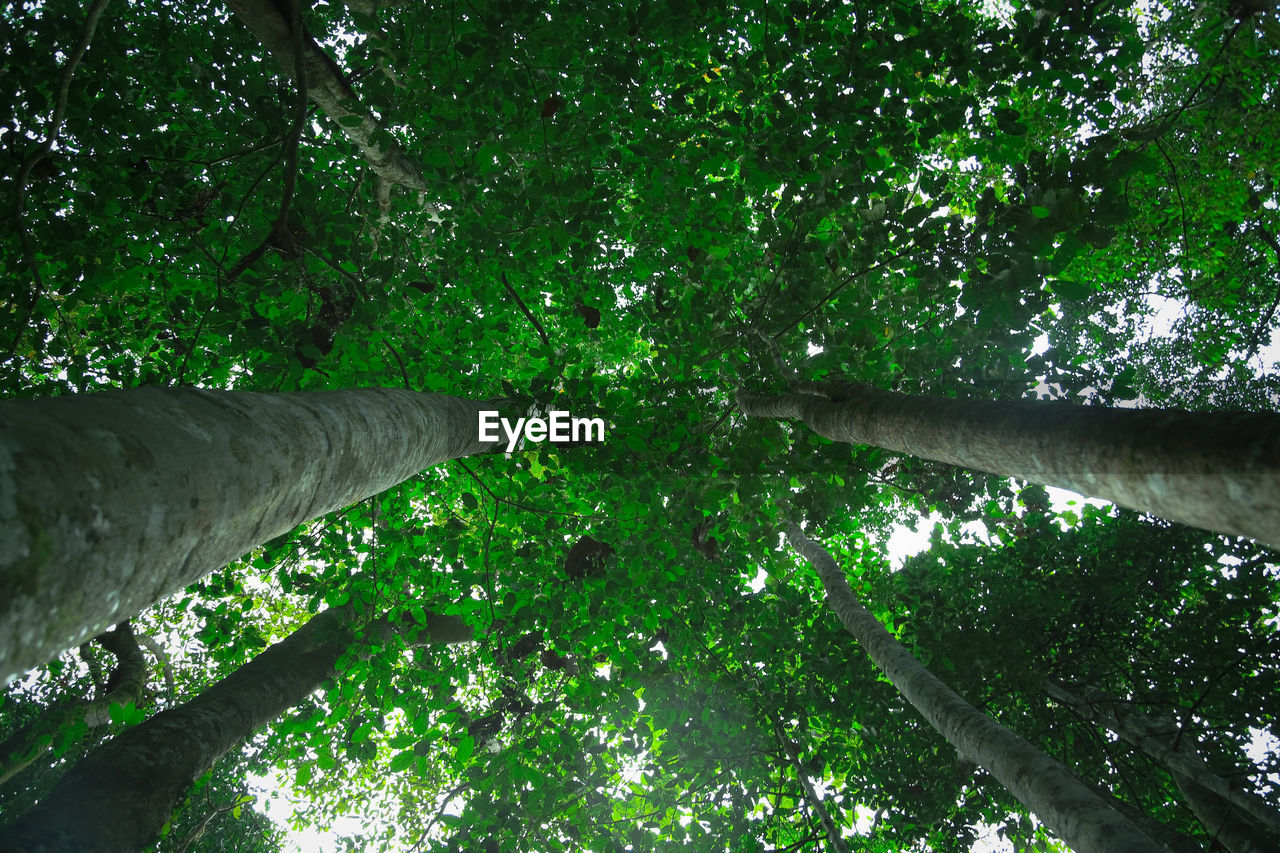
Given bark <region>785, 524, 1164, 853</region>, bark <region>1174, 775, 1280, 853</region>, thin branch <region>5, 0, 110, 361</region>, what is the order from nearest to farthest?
thin branch <region>5, 0, 110, 361</region> → bark <region>785, 524, 1164, 853</region> → bark <region>1174, 775, 1280, 853</region>

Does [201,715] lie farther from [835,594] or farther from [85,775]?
[835,594]

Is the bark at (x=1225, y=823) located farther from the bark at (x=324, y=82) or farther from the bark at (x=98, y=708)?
the bark at (x=98, y=708)

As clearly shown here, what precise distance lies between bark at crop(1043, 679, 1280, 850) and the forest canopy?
0.14ft

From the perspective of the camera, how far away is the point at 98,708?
610 centimetres

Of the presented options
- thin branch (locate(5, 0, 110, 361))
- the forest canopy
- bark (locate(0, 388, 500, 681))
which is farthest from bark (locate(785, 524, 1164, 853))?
thin branch (locate(5, 0, 110, 361))

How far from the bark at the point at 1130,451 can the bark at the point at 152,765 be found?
16.0 ft

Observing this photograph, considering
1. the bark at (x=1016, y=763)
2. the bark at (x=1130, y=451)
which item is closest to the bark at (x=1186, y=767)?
the bark at (x=1016, y=763)

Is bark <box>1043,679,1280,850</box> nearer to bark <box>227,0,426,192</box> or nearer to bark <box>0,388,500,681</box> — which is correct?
bark <box>0,388,500,681</box>

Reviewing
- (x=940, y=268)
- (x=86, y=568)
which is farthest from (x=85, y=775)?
(x=940, y=268)

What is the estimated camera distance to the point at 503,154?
4.13 meters

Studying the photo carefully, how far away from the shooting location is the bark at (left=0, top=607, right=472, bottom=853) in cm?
294

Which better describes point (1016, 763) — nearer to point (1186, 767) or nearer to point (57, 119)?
point (1186, 767)

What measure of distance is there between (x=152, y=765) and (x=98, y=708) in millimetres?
4111

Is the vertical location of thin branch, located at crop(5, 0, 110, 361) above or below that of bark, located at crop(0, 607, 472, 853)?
above
